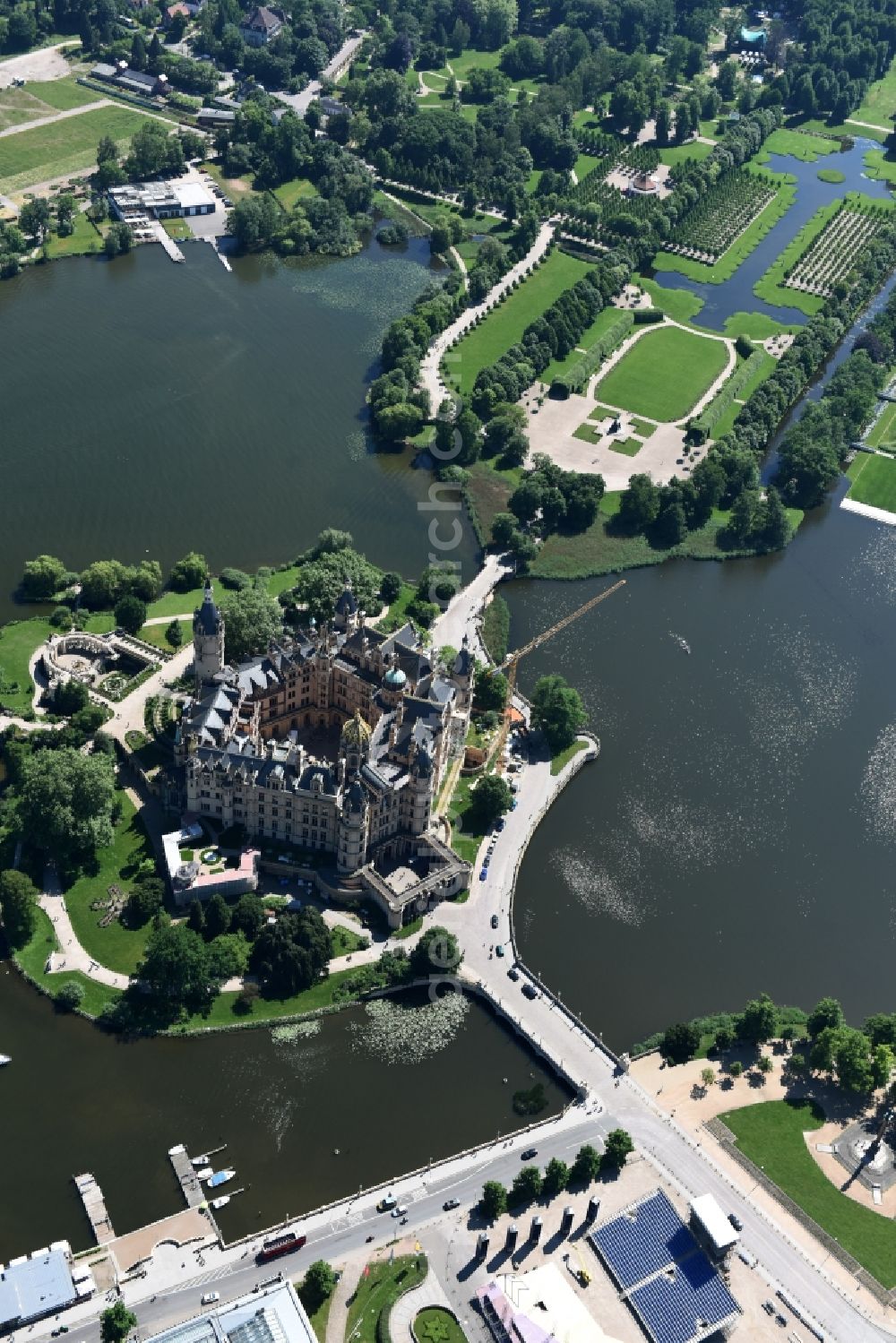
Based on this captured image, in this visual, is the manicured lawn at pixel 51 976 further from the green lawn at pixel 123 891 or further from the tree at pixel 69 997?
the green lawn at pixel 123 891

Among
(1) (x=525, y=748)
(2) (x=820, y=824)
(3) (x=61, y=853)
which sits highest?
(3) (x=61, y=853)

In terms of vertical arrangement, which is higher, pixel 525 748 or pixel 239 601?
pixel 239 601

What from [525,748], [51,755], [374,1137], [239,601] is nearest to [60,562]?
[239,601]

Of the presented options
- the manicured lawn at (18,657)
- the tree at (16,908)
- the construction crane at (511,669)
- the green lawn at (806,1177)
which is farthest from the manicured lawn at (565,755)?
the manicured lawn at (18,657)

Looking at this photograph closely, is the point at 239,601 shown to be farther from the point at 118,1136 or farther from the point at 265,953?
the point at 118,1136

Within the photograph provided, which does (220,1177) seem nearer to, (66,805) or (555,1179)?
(555,1179)

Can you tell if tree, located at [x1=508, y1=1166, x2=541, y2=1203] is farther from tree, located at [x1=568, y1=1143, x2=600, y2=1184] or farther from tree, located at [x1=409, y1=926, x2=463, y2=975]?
tree, located at [x1=409, y1=926, x2=463, y2=975]

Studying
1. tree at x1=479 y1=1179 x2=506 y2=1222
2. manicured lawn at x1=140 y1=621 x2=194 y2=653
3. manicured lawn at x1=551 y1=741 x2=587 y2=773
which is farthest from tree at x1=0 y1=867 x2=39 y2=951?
manicured lawn at x1=551 y1=741 x2=587 y2=773
